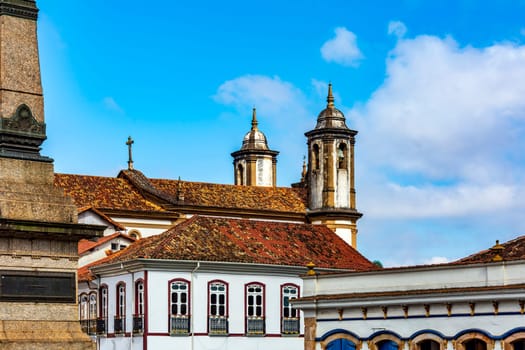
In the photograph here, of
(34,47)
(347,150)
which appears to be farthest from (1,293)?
(347,150)

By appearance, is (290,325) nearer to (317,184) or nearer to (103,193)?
(103,193)

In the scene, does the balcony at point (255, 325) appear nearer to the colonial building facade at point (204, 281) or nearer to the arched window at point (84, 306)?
the colonial building facade at point (204, 281)

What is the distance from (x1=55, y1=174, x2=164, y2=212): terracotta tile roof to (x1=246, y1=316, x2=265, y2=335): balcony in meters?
17.6

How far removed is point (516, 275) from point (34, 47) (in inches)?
541

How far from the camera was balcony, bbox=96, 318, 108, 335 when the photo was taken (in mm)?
45250

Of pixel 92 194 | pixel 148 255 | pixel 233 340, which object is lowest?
pixel 233 340

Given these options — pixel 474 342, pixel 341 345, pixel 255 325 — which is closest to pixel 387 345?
pixel 341 345

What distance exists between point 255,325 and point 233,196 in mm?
24579

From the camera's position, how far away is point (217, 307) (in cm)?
4366

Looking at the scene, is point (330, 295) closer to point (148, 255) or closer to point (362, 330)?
point (362, 330)

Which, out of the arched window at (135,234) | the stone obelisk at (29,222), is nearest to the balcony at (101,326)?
the arched window at (135,234)

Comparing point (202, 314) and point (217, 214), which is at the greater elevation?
point (217, 214)

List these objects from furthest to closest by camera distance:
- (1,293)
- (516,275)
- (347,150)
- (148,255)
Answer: (347,150) < (148,255) < (516,275) < (1,293)

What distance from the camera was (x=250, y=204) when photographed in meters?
68.2
